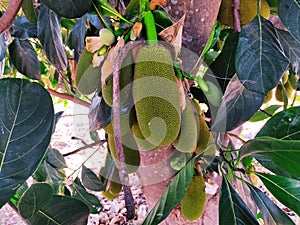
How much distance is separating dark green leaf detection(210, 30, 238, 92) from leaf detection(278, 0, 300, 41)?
0.11m

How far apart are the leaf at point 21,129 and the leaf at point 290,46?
1.38 feet

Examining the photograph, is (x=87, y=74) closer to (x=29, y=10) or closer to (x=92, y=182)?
(x=29, y=10)

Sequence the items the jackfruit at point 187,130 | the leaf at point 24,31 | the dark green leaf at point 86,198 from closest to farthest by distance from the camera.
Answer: the jackfruit at point 187,130 < the leaf at point 24,31 < the dark green leaf at point 86,198

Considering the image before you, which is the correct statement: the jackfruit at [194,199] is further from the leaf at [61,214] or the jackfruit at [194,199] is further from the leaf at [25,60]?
the leaf at [25,60]

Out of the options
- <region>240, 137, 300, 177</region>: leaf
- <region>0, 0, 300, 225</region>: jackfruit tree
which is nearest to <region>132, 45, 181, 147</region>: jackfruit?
<region>0, 0, 300, 225</region>: jackfruit tree

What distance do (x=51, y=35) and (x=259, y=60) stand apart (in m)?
0.39

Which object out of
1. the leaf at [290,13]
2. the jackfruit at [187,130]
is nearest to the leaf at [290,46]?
the leaf at [290,13]

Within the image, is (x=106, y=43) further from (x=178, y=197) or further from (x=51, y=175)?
(x=51, y=175)

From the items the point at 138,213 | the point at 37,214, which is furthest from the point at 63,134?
the point at 37,214

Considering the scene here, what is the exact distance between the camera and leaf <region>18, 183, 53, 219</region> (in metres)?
0.53

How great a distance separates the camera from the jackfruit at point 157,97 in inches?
18.8

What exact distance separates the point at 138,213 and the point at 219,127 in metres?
1.34

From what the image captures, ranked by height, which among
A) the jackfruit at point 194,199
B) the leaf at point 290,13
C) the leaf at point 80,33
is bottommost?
the jackfruit at point 194,199

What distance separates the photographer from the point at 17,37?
92 centimetres
